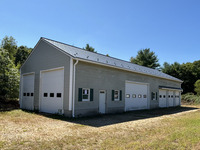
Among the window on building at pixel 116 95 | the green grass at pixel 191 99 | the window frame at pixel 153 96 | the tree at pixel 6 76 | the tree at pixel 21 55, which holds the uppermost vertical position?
the tree at pixel 21 55

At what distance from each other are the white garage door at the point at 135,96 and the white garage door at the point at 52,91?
6.51m

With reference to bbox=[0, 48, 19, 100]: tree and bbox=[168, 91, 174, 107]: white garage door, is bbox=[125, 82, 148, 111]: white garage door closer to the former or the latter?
bbox=[168, 91, 174, 107]: white garage door

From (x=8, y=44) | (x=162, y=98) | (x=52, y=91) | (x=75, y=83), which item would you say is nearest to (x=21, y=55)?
(x=8, y=44)

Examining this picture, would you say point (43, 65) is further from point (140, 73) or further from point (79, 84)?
point (140, 73)

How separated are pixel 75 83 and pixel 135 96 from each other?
7.97 metres

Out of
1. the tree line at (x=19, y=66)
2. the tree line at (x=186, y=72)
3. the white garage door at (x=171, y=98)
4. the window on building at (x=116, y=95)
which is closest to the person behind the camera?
the window on building at (x=116, y=95)

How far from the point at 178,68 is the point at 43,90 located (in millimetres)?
33505

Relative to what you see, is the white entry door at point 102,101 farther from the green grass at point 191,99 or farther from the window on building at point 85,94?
the green grass at point 191,99

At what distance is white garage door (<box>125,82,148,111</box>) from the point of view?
1600cm

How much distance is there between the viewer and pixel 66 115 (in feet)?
36.9

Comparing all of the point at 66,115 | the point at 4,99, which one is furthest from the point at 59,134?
the point at 4,99

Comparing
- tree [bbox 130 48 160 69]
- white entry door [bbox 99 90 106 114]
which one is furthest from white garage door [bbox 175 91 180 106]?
tree [bbox 130 48 160 69]

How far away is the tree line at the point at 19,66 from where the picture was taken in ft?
54.2

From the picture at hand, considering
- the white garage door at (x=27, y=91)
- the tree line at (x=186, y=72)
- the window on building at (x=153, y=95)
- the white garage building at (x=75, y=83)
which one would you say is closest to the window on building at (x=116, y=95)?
the white garage building at (x=75, y=83)
